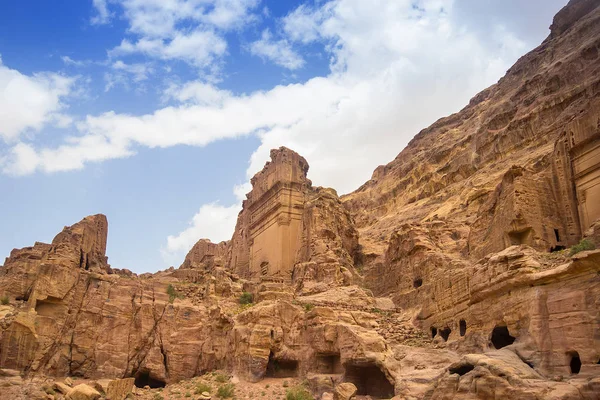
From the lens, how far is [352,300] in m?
24.6

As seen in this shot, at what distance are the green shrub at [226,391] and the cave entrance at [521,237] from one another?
451 inches

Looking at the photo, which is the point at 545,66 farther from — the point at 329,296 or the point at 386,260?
the point at 329,296

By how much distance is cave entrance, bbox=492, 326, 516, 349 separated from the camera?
54.8 feet

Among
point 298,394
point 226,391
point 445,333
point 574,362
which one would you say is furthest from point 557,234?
point 226,391

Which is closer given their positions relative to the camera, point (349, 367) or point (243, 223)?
point (349, 367)

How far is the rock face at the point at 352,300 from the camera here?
14.5 m

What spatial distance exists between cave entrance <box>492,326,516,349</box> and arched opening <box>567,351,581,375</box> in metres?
3.03

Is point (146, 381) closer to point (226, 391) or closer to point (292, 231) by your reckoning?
point (226, 391)

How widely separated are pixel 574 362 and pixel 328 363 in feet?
31.4

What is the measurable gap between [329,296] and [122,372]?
8.84m

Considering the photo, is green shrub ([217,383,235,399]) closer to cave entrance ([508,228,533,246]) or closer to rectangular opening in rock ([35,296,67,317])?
rectangular opening in rock ([35,296,67,317])

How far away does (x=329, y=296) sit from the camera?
25141 millimetres

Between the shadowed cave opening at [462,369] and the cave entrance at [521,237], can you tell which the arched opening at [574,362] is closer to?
the shadowed cave opening at [462,369]

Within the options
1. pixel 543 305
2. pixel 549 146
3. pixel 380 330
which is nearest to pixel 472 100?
pixel 549 146
